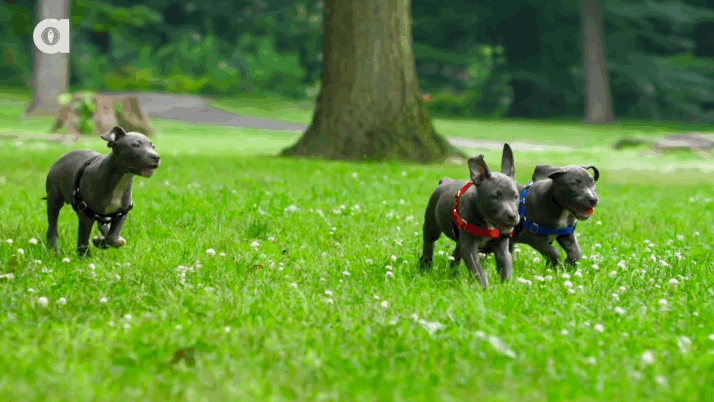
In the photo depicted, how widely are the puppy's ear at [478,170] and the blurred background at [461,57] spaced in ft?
109

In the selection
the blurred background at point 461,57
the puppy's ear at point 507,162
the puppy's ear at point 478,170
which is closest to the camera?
the puppy's ear at point 478,170

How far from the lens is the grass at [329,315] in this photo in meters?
3.15

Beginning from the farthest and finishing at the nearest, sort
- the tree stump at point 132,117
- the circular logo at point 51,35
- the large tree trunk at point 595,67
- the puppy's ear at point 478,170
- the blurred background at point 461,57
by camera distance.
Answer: the blurred background at point 461,57, the large tree trunk at point 595,67, the circular logo at point 51,35, the tree stump at point 132,117, the puppy's ear at point 478,170

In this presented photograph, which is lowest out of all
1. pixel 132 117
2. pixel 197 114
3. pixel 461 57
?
pixel 197 114

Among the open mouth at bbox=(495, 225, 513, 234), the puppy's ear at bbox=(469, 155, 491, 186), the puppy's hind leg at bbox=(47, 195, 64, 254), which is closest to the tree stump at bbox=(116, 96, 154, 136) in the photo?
the puppy's hind leg at bbox=(47, 195, 64, 254)

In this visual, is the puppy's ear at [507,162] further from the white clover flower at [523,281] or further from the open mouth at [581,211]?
the white clover flower at [523,281]

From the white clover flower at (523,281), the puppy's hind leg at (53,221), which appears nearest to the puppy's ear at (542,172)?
the white clover flower at (523,281)

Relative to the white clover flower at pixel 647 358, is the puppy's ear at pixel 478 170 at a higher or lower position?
higher

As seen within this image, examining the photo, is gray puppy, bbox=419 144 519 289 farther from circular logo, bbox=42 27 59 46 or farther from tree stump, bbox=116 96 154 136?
circular logo, bbox=42 27 59 46

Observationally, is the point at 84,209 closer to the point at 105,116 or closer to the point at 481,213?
the point at 481,213

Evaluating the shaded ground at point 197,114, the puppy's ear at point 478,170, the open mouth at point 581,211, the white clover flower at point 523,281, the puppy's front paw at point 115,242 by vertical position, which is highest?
the puppy's ear at point 478,170

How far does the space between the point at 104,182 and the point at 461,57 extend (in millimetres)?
35664

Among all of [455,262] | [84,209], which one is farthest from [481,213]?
[84,209]

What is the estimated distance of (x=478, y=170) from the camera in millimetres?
4750
